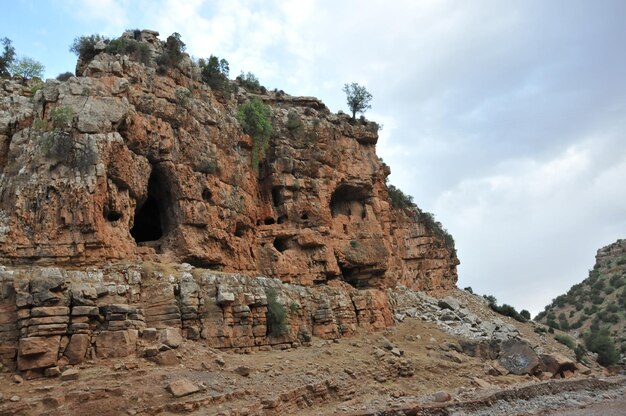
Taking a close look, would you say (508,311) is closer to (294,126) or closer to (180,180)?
(294,126)

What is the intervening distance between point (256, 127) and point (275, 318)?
11.4 m

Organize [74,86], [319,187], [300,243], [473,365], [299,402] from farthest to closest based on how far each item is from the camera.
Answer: [319,187] < [300,243] < [473,365] < [74,86] < [299,402]

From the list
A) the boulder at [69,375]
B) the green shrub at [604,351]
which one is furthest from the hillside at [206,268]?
the green shrub at [604,351]

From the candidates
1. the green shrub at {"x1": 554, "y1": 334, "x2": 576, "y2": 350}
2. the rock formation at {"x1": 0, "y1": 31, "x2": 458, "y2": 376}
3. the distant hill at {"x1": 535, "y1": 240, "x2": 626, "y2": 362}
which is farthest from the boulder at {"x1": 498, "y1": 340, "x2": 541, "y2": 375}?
the distant hill at {"x1": 535, "y1": 240, "x2": 626, "y2": 362}

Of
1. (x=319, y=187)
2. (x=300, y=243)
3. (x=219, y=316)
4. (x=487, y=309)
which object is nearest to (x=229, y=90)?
(x=319, y=187)

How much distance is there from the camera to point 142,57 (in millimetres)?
24500

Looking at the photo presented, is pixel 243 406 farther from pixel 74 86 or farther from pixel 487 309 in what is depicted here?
pixel 487 309

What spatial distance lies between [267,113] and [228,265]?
9.87m

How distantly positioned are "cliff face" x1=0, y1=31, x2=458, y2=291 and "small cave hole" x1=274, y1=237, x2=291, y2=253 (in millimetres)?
81

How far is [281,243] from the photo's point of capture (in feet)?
A: 92.7

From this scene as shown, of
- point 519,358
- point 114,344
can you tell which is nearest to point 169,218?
point 114,344

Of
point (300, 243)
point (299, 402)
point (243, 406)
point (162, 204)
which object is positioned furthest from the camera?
point (300, 243)

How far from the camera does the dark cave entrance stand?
2344 centimetres

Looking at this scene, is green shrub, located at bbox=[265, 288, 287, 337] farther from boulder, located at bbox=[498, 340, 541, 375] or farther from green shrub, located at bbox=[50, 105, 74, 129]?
boulder, located at bbox=[498, 340, 541, 375]
